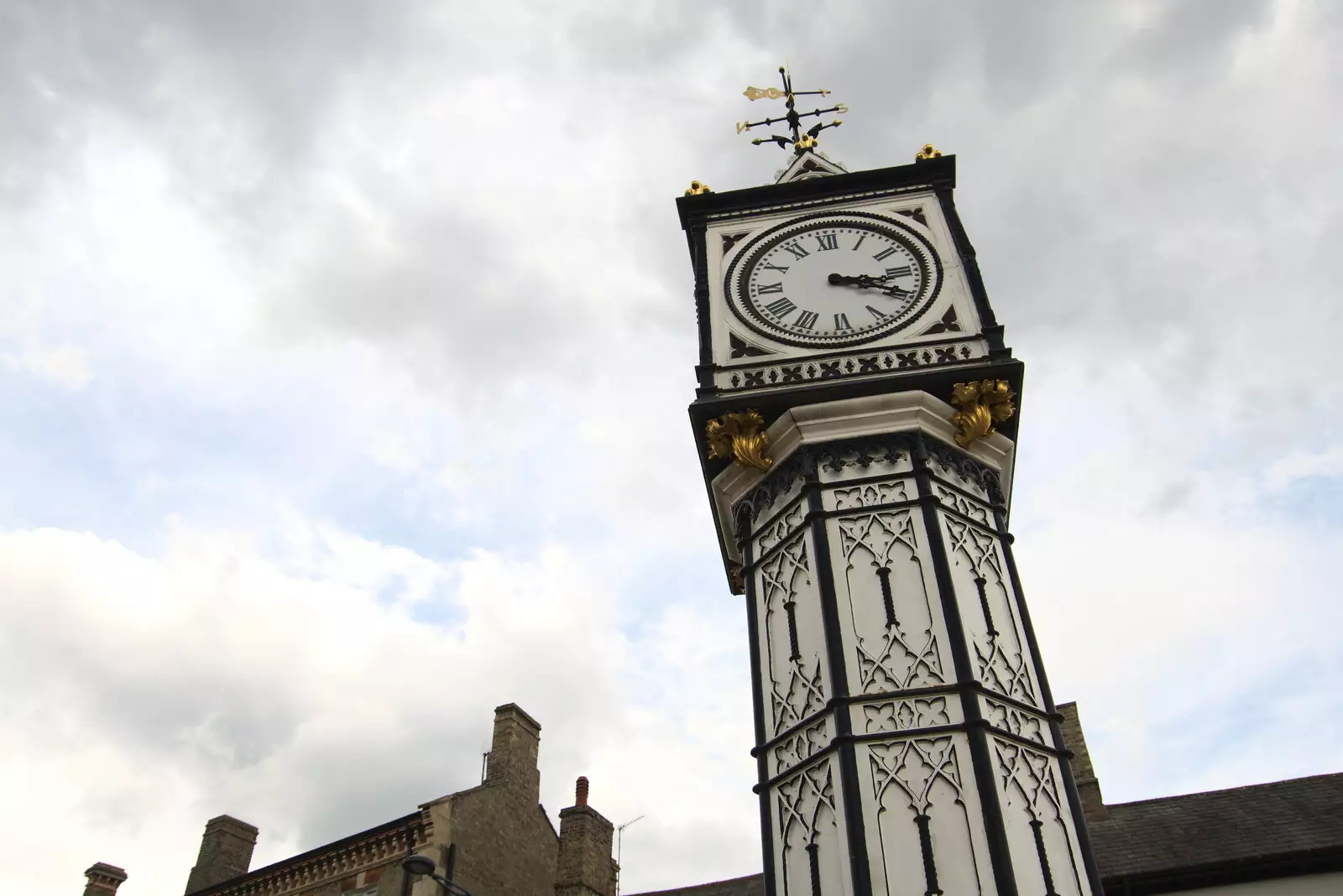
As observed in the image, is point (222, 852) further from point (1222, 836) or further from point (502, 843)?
point (1222, 836)

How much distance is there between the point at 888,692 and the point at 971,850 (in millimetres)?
1557

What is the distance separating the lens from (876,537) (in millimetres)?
11367

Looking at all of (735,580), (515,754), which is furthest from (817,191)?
(515,754)

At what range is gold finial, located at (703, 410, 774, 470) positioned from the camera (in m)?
12.6

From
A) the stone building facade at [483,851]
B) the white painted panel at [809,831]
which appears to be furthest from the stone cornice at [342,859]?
the white painted panel at [809,831]

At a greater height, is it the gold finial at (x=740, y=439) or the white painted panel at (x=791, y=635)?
the gold finial at (x=740, y=439)

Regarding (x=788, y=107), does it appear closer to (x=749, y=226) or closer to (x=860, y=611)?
(x=749, y=226)

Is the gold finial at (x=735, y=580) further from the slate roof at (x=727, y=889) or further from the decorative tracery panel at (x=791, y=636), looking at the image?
the slate roof at (x=727, y=889)

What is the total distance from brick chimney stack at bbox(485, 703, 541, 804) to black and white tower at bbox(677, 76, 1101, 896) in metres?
9.19

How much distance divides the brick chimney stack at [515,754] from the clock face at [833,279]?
11577 millimetres

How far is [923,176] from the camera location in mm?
15344

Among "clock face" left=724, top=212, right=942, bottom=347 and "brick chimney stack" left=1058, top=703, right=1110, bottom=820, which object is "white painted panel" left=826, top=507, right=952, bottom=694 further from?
"brick chimney stack" left=1058, top=703, right=1110, bottom=820

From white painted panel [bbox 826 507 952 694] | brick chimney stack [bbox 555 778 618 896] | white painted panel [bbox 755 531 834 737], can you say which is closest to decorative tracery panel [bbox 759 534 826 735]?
white painted panel [bbox 755 531 834 737]

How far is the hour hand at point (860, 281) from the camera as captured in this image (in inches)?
552
